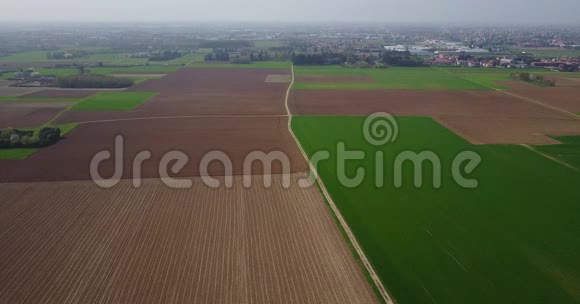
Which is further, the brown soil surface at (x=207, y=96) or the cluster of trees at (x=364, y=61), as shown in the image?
the cluster of trees at (x=364, y=61)

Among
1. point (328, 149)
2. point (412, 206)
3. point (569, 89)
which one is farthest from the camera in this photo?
point (569, 89)

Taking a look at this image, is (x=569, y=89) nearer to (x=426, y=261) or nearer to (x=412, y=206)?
(x=412, y=206)

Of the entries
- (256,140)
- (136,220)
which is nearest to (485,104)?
(256,140)

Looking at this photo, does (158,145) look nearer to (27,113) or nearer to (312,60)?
(27,113)

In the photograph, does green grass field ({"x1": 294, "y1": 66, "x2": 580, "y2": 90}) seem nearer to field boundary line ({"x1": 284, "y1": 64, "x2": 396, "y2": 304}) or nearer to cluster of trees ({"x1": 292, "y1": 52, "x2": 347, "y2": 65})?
cluster of trees ({"x1": 292, "y1": 52, "x2": 347, "y2": 65})

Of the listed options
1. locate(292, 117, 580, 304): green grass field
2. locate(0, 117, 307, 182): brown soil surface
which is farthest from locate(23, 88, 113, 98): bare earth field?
locate(292, 117, 580, 304): green grass field

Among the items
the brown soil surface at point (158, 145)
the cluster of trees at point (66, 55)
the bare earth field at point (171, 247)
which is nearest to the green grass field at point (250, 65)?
the cluster of trees at point (66, 55)

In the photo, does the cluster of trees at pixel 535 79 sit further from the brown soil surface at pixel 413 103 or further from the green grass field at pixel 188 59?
the green grass field at pixel 188 59
